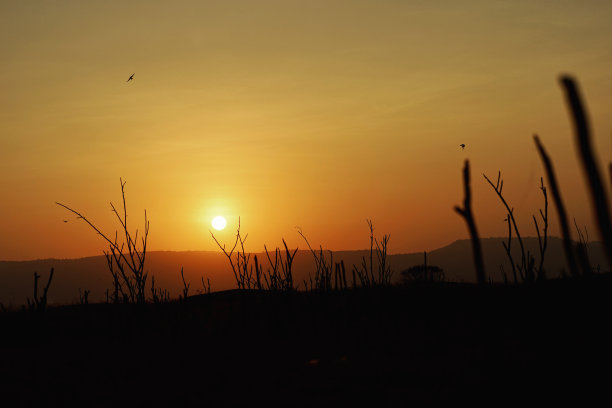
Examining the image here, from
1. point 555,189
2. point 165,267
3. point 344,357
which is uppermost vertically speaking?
point 165,267

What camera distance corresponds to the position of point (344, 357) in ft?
14.1

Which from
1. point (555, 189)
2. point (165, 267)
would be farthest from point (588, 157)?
point (165, 267)

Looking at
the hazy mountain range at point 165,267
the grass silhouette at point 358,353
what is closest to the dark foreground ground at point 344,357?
the grass silhouette at point 358,353

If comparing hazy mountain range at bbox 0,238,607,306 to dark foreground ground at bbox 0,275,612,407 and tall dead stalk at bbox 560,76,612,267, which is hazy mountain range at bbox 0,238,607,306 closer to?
dark foreground ground at bbox 0,275,612,407

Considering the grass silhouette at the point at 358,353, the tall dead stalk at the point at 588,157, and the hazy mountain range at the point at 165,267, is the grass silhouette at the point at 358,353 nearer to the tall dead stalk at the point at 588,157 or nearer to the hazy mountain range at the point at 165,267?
the tall dead stalk at the point at 588,157

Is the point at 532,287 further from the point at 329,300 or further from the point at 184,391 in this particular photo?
the point at 184,391

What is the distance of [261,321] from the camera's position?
625 centimetres

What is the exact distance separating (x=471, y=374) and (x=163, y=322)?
11.8 ft

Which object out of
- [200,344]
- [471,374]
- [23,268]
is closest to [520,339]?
[471,374]

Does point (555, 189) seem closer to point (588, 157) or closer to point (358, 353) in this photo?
point (588, 157)

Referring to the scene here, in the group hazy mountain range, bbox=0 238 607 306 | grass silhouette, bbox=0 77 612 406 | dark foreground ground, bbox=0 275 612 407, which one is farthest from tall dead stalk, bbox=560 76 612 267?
hazy mountain range, bbox=0 238 607 306

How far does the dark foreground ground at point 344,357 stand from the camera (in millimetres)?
3332

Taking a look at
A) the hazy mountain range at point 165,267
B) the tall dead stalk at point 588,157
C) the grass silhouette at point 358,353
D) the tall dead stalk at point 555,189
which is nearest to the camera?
the tall dead stalk at point 588,157

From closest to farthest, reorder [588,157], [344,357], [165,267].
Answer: [588,157] → [344,357] → [165,267]
